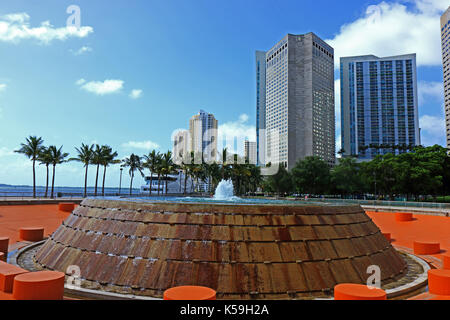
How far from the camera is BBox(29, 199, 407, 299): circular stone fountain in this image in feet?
32.2

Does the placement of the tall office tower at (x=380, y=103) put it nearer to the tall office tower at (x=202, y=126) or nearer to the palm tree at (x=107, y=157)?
the tall office tower at (x=202, y=126)

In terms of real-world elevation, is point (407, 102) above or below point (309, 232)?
above

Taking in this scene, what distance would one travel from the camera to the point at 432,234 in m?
24.3

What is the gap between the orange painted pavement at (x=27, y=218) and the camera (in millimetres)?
22788

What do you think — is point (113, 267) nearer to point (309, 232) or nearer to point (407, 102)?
point (309, 232)

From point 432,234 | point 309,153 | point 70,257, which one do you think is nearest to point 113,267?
point 70,257

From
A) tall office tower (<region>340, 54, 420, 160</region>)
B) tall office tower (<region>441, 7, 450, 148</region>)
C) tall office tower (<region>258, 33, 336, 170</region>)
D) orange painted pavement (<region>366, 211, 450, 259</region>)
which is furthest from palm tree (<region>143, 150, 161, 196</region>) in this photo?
tall office tower (<region>441, 7, 450, 148</region>)

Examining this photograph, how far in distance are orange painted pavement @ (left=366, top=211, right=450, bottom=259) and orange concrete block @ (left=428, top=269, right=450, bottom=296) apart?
10.8 metres

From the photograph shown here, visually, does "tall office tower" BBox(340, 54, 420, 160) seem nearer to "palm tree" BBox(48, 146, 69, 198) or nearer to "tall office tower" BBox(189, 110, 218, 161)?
"tall office tower" BBox(189, 110, 218, 161)

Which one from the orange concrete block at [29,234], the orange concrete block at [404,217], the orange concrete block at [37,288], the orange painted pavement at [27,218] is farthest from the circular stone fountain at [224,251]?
the orange concrete block at [404,217]

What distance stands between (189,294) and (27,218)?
26600mm

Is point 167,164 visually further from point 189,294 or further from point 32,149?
point 189,294
